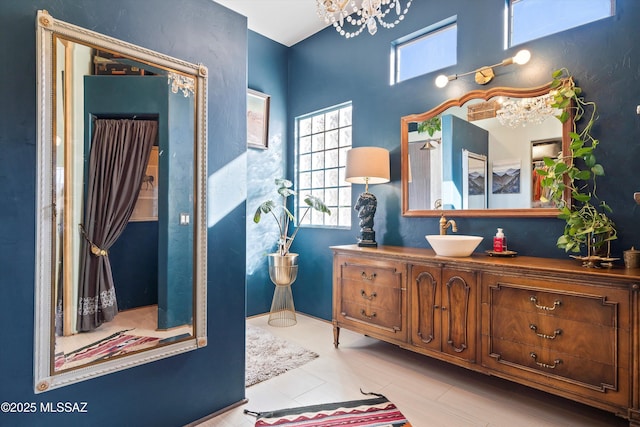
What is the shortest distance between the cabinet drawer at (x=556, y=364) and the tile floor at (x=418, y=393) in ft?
1.01

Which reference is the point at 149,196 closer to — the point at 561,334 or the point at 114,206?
the point at 114,206

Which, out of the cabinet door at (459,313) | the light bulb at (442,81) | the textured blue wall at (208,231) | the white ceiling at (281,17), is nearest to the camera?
the textured blue wall at (208,231)

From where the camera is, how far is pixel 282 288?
158 inches

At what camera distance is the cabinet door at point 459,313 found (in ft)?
7.47

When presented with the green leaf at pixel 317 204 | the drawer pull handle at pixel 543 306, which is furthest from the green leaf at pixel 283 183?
the drawer pull handle at pixel 543 306

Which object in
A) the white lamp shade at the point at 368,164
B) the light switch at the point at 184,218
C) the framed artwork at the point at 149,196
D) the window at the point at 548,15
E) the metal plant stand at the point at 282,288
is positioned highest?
the window at the point at 548,15

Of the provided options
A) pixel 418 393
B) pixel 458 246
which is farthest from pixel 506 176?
pixel 418 393

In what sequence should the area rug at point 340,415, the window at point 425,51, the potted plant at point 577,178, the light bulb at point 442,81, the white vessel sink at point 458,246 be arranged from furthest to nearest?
the window at point 425,51 → the light bulb at point 442,81 → the white vessel sink at point 458,246 → the potted plant at point 577,178 → the area rug at point 340,415

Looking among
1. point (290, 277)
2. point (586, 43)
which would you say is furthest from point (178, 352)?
point (586, 43)

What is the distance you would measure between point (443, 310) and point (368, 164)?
4.68 ft

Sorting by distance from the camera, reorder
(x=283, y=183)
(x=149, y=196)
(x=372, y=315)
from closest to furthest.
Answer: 1. (x=149, y=196)
2. (x=372, y=315)
3. (x=283, y=183)

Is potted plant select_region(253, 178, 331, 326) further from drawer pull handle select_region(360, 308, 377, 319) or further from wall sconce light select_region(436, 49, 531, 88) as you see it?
wall sconce light select_region(436, 49, 531, 88)

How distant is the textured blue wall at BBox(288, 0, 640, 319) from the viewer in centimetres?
218

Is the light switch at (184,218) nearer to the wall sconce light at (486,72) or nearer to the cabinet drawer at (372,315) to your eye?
the cabinet drawer at (372,315)
